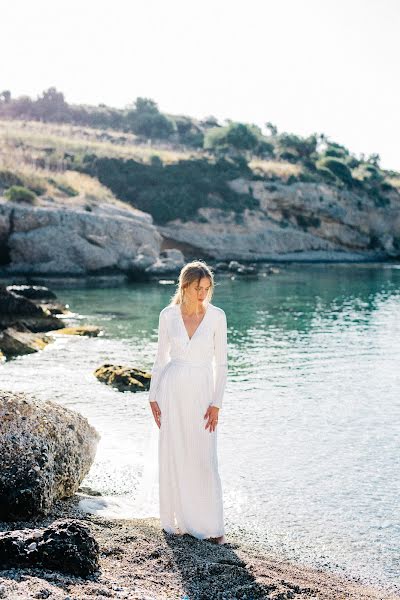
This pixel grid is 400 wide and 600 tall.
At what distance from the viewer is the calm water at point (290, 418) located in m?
8.68

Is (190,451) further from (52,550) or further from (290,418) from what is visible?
(290,418)

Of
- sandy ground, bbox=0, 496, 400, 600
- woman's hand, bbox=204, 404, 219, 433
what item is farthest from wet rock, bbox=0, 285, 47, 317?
woman's hand, bbox=204, 404, 219, 433

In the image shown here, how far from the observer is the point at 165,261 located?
51031mm

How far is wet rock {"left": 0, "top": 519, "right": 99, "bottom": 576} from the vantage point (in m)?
5.53

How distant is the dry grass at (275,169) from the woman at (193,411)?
71.0m

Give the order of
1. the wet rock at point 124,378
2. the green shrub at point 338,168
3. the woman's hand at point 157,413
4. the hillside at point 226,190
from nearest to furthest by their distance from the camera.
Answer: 1. the woman's hand at point 157,413
2. the wet rock at point 124,378
3. the hillside at point 226,190
4. the green shrub at point 338,168

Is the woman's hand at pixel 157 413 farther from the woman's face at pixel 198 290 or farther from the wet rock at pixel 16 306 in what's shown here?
the wet rock at pixel 16 306

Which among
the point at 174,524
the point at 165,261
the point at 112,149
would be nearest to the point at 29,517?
the point at 174,524

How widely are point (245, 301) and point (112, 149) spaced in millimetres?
41812

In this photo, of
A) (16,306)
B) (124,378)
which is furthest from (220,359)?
(16,306)

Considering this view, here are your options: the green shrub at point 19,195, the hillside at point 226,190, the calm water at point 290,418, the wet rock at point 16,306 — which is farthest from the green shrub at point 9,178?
the wet rock at point 16,306

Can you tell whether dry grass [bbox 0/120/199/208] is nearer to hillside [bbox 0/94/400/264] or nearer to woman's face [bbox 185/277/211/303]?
hillside [bbox 0/94/400/264]

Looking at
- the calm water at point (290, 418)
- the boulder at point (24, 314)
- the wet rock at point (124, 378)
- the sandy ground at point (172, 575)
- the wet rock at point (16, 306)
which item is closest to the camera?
the sandy ground at point (172, 575)

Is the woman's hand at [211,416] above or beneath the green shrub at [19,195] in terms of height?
beneath
